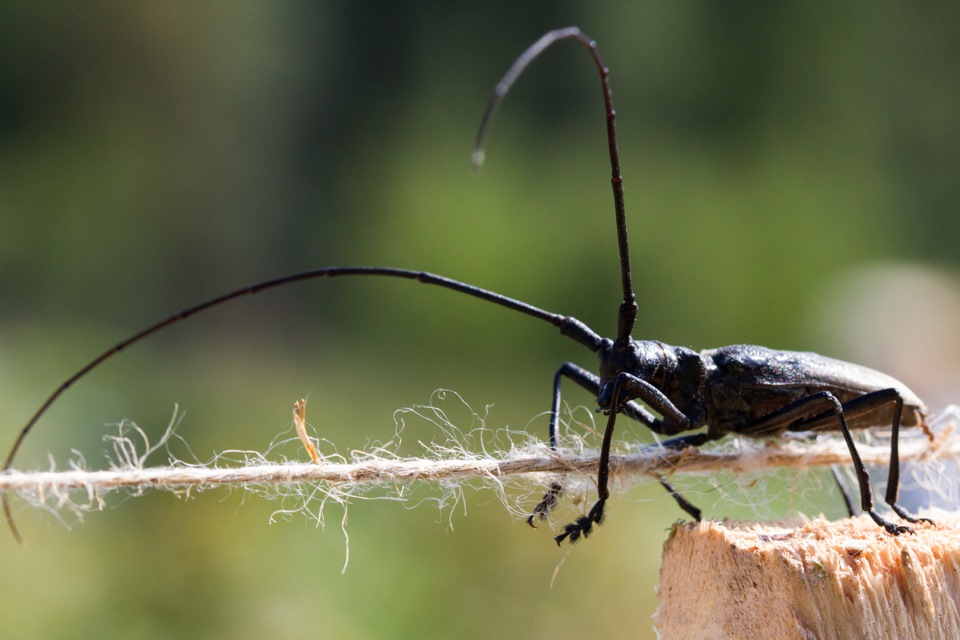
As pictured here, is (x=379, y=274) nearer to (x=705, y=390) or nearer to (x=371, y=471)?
(x=371, y=471)

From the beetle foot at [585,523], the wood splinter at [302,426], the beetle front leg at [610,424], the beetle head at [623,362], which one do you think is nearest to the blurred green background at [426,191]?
the beetle head at [623,362]

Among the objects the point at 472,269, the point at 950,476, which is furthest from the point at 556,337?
the point at 950,476

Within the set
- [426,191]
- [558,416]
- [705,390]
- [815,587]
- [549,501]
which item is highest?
[426,191]

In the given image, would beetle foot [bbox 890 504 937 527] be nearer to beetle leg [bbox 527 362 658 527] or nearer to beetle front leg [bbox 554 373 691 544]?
beetle front leg [bbox 554 373 691 544]

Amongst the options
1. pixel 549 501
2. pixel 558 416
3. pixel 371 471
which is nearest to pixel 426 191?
pixel 558 416

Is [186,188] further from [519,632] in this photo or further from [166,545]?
[519,632]

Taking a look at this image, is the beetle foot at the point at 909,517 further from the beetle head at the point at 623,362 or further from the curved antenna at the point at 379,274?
the curved antenna at the point at 379,274
